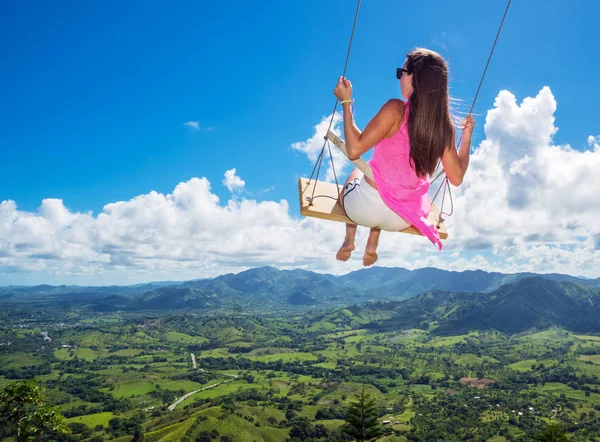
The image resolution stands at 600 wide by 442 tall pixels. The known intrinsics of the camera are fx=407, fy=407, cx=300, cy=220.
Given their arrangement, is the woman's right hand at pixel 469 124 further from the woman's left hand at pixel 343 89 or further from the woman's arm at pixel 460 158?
the woman's left hand at pixel 343 89

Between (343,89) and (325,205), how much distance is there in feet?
3.28

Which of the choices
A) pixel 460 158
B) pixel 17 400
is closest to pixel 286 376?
pixel 17 400

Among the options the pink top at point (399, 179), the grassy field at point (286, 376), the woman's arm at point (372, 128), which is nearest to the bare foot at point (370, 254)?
the pink top at point (399, 179)

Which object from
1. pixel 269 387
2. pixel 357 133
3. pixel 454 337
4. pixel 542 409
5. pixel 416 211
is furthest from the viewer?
pixel 454 337

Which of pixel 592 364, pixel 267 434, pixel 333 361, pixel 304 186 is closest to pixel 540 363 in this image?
pixel 592 364

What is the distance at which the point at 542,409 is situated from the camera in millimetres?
86000

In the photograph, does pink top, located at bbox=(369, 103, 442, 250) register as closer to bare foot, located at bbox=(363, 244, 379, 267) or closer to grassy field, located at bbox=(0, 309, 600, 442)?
bare foot, located at bbox=(363, 244, 379, 267)

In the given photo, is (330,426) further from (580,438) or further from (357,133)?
(357,133)

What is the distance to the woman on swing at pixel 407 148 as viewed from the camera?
265cm

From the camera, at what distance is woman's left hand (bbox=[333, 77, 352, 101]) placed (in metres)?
2.86

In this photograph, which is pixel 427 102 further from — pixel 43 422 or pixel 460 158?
pixel 43 422

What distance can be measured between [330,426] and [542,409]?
46.8 meters

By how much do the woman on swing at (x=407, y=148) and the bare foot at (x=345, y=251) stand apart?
335mm

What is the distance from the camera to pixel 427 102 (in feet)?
8.70
